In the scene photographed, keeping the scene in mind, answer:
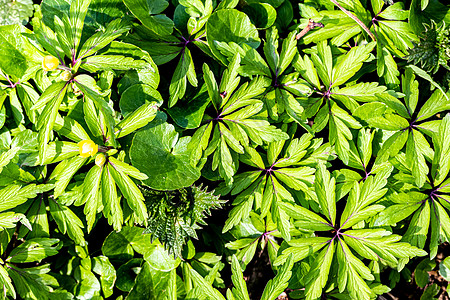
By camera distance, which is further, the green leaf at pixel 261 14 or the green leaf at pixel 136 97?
the green leaf at pixel 261 14

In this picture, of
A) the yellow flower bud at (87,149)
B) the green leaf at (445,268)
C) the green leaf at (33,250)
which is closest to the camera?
the yellow flower bud at (87,149)

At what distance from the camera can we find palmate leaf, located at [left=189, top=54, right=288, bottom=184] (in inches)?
73.8

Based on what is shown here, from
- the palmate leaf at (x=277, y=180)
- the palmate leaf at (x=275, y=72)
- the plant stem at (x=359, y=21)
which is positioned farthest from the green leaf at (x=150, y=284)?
the plant stem at (x=359, y=21)

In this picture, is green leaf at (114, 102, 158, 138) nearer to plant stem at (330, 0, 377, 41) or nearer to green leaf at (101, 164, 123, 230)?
green leaf at (101, 164, 123, 230)

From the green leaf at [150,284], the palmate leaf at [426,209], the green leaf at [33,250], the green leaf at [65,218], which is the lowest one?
the green leaf at [150,284]

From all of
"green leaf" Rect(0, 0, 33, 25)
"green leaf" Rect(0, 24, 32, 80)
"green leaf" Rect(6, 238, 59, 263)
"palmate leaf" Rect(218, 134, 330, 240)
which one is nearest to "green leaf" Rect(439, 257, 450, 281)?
"palmate leaf" Rect(218, 134, 330, 240)

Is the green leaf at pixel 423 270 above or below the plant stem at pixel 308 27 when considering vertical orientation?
below

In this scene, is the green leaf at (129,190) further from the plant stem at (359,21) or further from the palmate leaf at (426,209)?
the plant stem at (359,21)

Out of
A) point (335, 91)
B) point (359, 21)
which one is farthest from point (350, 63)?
point (359, 21)

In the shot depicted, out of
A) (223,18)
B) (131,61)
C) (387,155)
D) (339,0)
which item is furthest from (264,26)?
(387,155)

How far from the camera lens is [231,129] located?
1906mm

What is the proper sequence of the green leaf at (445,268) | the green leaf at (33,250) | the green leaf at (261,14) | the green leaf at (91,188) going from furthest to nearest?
1. the green leaf at (445,268)
2. the green leaf at (261,14)
3. the green leaf at (33,250)
4. the green leaf at (91,188)

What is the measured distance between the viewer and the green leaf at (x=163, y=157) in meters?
1.90

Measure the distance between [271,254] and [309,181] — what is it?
0.57 metres
